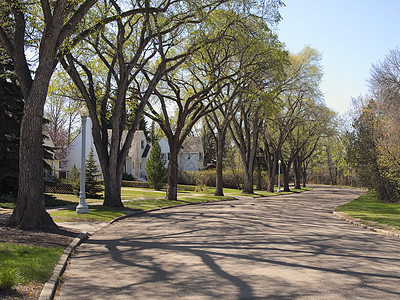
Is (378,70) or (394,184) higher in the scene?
(378,70)

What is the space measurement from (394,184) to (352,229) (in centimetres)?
1984

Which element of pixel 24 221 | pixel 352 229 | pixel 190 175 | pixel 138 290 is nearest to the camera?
pixel 138 290

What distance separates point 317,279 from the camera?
23.2 feet

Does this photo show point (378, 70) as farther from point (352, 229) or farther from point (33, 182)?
point (33, 182)

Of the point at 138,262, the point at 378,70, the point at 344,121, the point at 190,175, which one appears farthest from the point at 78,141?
the point at 138,262

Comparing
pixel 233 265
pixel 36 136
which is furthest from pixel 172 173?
pixel 233 265

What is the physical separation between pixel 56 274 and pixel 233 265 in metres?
3.33

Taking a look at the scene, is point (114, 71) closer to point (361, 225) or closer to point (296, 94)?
point (361, 225)

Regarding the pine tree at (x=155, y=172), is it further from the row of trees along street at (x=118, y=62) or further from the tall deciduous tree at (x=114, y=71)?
the tall deciduous tree at (x=114, y=71)

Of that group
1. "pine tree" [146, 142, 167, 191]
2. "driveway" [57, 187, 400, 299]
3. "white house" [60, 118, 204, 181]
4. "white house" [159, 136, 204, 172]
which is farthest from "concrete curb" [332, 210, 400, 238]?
"white house" [159, 136, 204, 172]

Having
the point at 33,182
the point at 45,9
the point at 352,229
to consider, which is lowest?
the point at 352,229

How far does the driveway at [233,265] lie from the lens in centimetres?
631

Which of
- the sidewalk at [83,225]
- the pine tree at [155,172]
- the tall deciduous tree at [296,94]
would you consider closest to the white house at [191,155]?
the tall deciduous tree at [296,94]

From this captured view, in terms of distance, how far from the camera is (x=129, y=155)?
6006 cm
